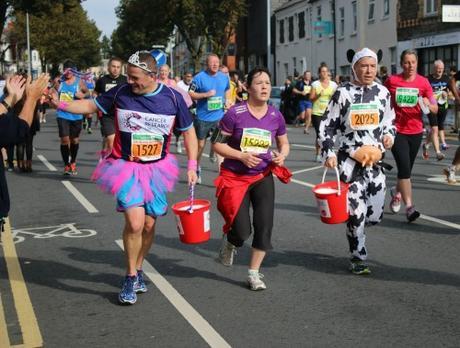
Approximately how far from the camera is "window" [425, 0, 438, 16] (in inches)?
1207

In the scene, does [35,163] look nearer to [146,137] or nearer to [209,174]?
[209,174]

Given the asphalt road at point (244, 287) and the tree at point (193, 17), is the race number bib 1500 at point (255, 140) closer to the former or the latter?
the asphalt road at point (244, 287)

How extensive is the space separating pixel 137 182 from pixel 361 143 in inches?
80.9

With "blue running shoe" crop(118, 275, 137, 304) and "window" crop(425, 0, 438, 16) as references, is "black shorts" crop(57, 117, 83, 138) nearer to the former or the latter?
"blue running shoe" crop(118, 275, 137, 304)

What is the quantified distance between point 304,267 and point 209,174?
6841mm

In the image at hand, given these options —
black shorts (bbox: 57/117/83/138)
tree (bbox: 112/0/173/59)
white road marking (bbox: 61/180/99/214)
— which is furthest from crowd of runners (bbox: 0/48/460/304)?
tree (bbox: 112/0/173/59)

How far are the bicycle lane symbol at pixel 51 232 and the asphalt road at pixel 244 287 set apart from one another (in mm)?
26

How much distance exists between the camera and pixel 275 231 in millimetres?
7871

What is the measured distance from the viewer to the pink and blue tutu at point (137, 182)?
5191 millimetres

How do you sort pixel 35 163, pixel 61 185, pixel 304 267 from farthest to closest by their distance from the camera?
pixel 35 163 → pixel 61 185 → pixel 304 267

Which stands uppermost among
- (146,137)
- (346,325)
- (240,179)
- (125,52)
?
(125,52)

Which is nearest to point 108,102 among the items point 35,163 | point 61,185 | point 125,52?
point 61,185

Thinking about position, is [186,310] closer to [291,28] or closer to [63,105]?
[63,105]

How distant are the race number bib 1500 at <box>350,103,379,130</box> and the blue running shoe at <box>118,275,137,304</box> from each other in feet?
7.75
